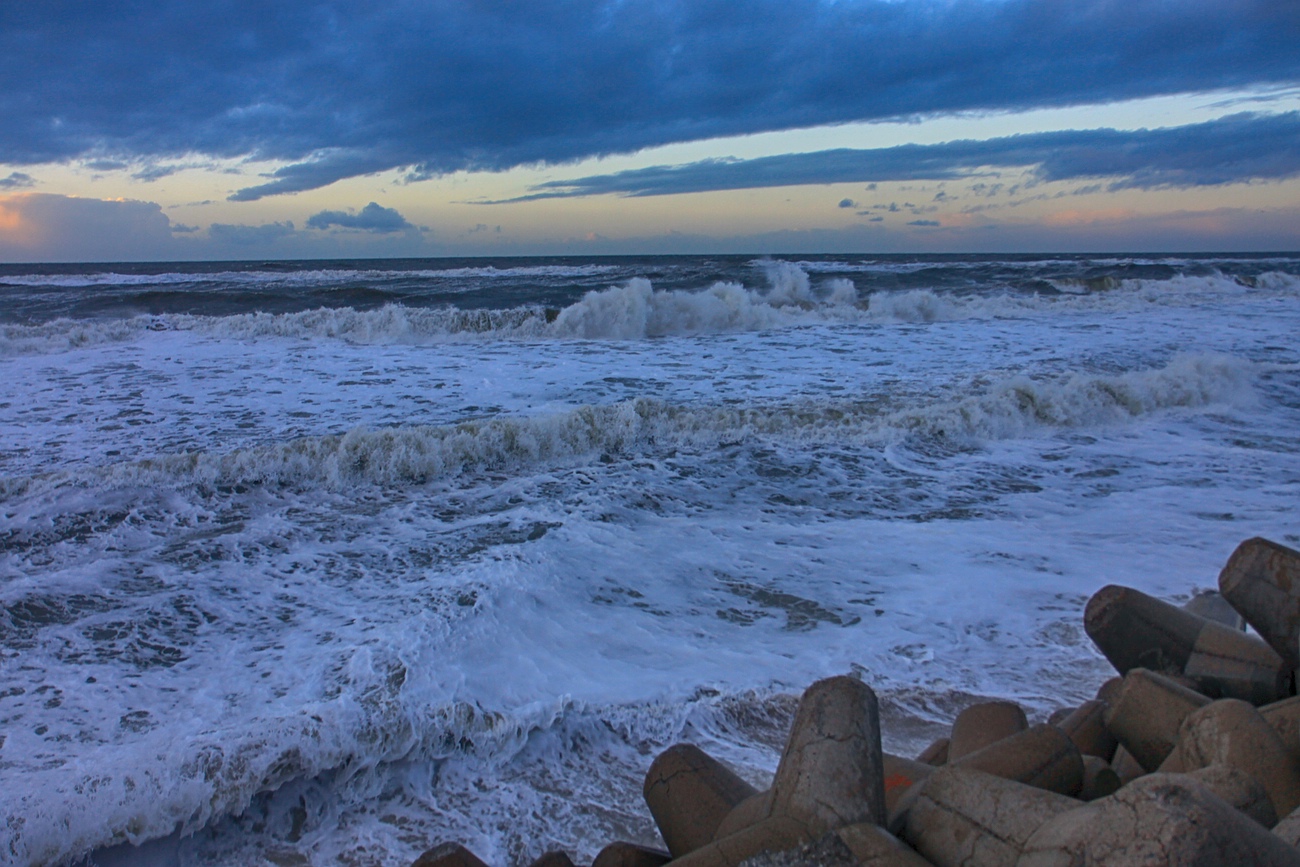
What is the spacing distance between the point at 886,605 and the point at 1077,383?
21.2 feet

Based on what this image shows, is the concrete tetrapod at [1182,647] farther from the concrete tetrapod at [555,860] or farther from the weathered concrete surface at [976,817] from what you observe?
the concrete tetrapod at [555,860]

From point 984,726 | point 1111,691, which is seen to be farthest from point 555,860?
point 1111,691

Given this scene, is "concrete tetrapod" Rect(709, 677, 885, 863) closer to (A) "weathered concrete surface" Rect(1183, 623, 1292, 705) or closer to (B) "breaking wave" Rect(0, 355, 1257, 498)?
(A) "weathered concrete surface" Rect(1183, 623, 1292, 705)

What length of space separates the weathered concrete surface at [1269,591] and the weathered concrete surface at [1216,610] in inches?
20.1

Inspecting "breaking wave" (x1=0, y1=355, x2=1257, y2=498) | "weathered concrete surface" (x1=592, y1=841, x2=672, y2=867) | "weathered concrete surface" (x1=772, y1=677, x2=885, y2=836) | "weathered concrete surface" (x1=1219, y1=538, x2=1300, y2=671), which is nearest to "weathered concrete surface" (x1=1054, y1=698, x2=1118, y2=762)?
"weathered concrete surface" (x1=1219, y1=538, x2=1300, y2=671)

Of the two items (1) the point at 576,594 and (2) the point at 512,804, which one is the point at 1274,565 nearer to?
(2) the point at 512,804

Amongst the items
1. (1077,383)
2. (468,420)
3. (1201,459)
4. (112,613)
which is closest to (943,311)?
(1077,383)

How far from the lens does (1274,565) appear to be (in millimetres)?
2533

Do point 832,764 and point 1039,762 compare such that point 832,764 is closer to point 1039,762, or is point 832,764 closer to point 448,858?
point 1039,762

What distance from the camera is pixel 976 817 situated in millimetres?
1656

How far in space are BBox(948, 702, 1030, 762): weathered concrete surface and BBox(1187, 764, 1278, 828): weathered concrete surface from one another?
2.33 ft

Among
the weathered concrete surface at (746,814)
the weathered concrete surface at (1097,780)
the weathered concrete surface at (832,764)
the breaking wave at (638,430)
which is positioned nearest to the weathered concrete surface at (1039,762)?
the weathered concrete surface at (1097,780)

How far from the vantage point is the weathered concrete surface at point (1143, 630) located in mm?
2721

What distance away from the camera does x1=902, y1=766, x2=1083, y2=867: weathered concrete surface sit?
159 cm
